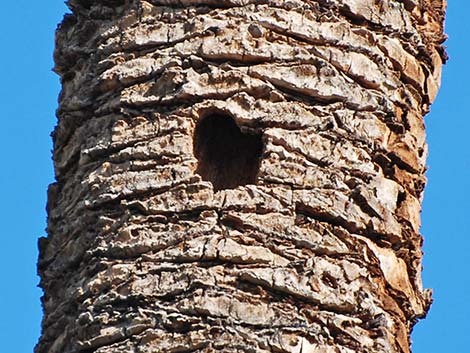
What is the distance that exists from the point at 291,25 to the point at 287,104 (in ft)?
1.15

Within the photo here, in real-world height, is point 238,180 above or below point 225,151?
below

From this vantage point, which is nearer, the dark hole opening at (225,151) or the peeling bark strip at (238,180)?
the peeling bark strip at (238,180)

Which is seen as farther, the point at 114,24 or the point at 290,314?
the point at 114,24

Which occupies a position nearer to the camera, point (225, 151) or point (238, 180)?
point (238, 180)

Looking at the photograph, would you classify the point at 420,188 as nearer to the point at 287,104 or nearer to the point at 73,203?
the point at 287,104

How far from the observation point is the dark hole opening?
7629mm

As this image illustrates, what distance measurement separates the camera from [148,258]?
729 centimetres

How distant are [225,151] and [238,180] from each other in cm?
19

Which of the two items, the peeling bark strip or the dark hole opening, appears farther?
the dark hole opening

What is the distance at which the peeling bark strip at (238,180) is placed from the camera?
718 centimetres

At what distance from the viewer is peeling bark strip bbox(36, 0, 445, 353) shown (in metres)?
7.18

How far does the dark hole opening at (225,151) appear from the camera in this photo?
25.0ft

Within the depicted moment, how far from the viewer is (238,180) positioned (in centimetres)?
763

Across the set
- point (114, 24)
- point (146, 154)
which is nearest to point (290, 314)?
point (146, 154)
